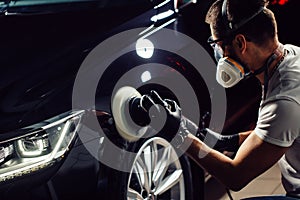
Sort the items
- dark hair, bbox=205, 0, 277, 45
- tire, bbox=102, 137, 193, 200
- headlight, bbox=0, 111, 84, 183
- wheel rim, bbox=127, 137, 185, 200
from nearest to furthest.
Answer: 1. headlight, bbox=0, 111, 84, 183
2. dark hair, bbox=205, 0, 277, 45
3. tire, bbox=102, 137, 193, 200
4. wheel rim, bbox=127, 137, 185, 200

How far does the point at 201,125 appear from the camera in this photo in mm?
3143

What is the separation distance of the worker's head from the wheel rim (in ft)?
1.75

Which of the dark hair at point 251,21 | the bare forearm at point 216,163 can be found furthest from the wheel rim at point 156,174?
the dark hair at point 251,21

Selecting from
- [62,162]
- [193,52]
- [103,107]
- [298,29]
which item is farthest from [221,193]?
[298,29]

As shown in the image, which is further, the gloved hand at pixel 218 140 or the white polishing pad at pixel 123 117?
the gloved hand at pixel 218 140

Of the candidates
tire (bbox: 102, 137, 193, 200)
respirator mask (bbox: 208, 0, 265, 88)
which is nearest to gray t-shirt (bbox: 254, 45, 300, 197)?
respirator mask (bbox: 208, 0, 265, 88)

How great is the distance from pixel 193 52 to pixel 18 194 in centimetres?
145

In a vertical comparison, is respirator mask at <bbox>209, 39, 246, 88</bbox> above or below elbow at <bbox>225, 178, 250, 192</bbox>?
above

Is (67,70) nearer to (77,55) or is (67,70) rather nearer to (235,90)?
(77,55)

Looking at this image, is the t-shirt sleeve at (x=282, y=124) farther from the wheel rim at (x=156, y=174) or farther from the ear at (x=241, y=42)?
the wheel rim at (x=156, y=174)

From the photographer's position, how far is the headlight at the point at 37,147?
205 centimetres

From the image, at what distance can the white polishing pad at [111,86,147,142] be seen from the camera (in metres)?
2.43

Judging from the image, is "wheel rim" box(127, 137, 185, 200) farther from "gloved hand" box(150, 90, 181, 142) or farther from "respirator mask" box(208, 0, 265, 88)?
"respirator mask" box(208, 0, 265, 88)

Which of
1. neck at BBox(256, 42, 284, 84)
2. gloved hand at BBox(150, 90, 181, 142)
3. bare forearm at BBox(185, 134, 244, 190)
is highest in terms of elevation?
neck at BBox(256, 42, 284, 84)
